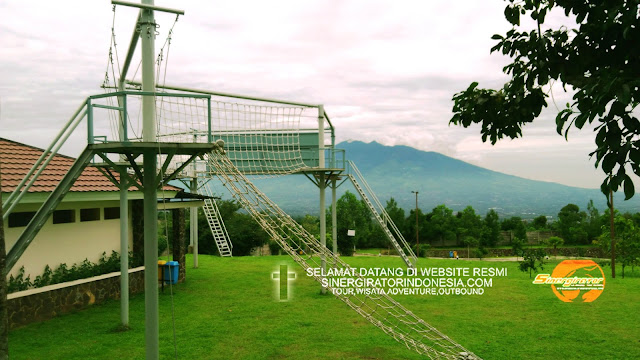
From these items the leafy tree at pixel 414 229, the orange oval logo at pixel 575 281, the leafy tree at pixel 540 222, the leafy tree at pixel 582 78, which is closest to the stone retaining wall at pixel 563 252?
the leafy tree at pixel 414 229

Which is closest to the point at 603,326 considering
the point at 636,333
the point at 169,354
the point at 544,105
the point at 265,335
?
the point at 636,333

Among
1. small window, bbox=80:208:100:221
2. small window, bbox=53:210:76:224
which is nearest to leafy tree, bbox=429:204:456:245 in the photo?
small window, bbox=80:208:100:221

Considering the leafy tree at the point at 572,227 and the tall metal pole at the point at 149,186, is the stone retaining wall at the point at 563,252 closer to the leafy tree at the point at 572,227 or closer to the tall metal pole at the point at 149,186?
the leafy tree at the point at 572,227

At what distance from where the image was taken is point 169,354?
759cm

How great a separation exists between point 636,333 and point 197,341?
784 cm

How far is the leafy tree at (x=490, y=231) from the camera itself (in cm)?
4466

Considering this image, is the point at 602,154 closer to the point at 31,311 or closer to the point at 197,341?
the point at 197,341

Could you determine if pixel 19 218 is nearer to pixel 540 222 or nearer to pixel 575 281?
pixel 575 281

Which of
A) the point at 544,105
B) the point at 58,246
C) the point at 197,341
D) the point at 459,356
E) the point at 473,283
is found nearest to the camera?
the point at 544,105

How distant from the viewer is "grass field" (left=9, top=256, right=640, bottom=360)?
7.76 meters

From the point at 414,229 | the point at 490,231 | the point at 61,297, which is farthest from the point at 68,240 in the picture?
the point at 490,231
